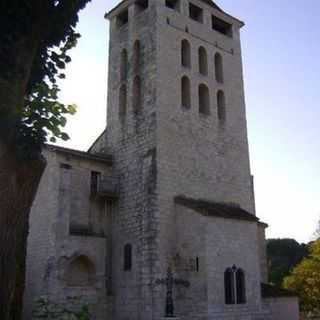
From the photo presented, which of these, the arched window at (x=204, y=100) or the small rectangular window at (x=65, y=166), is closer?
the small rectangular window at (x=65, y=166)

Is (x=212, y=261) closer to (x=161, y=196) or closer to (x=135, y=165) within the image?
(x=161, y=196)

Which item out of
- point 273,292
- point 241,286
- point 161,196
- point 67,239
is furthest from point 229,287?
point 67,239

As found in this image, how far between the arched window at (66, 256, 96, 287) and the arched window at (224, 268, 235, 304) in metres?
6.35

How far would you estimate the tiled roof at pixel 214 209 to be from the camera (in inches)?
816

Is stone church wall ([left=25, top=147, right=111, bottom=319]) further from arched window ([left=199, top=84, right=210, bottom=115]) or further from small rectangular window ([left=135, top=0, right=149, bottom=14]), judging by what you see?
small rectangular window ([left=135, top=0, right=149, bottom=14])

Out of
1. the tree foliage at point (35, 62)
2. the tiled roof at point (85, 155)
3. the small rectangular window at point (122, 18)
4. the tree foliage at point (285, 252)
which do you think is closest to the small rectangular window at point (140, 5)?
the small rectangular window at point (122, 18)

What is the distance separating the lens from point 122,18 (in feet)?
91.5

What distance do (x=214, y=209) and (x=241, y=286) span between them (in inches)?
144

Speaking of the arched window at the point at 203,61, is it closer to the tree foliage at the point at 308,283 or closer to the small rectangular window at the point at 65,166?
the small rectangular window at the point at 65,166

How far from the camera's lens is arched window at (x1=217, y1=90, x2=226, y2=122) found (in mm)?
25531

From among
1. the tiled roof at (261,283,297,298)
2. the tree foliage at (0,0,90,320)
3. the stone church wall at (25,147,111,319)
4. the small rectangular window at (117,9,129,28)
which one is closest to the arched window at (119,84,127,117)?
the stone church wall at (25,147,111,319)

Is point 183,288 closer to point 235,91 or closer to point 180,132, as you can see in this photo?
point 180,132

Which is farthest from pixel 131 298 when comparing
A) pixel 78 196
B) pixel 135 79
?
pixel 135 79

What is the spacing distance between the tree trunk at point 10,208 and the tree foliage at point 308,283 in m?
26.0
